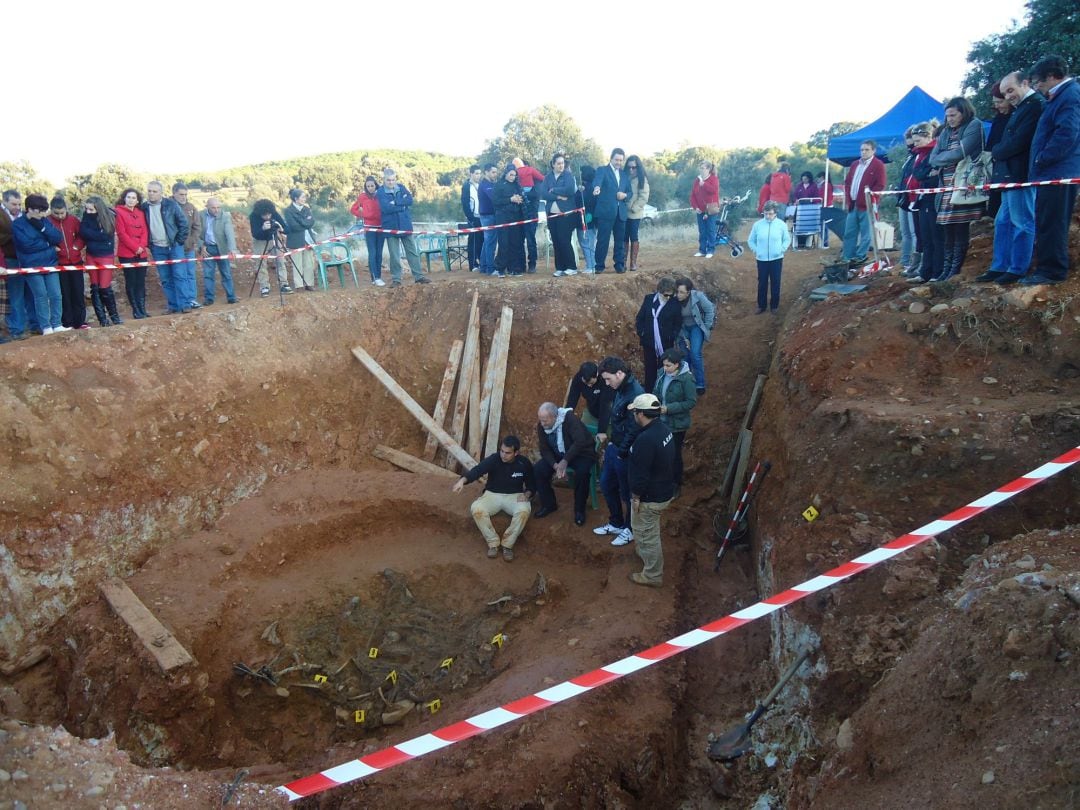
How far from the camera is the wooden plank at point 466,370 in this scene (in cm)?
1028

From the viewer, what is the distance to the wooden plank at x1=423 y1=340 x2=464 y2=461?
33.4ft

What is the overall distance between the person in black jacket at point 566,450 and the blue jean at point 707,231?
266 inches

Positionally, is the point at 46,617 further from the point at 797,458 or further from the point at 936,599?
the point at 936,599

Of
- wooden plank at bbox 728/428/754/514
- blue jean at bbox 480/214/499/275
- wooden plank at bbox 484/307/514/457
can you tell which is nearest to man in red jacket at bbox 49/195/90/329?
wooden plank at bbox 484/307/514/457

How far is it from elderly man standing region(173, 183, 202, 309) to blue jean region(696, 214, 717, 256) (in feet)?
29.2

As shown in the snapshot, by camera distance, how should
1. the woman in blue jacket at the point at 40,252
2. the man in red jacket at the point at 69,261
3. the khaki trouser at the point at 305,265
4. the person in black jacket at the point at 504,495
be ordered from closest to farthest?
the person in black jacket at the point at 504,495, the woman in blue jacket at the point at 40,252, the man in red jacket at the point at 69,261, the khaki trouser at the point at 305,265

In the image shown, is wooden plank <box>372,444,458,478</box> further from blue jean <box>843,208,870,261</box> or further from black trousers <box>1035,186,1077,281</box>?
black trousers <box>1035,186,1077,281</box>

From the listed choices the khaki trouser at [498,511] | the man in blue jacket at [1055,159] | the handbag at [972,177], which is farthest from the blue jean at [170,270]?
the man in blue jacket at [1055,159]

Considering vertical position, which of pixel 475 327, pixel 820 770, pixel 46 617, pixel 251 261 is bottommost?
pixel 46 617

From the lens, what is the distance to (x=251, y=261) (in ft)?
43.6

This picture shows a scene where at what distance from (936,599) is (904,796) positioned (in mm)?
1640

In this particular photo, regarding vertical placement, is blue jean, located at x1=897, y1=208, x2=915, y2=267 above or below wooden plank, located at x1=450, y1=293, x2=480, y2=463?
above

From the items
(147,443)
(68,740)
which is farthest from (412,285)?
(68,740)

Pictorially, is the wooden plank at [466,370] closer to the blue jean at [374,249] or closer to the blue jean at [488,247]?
the blue jean at [488,247]
